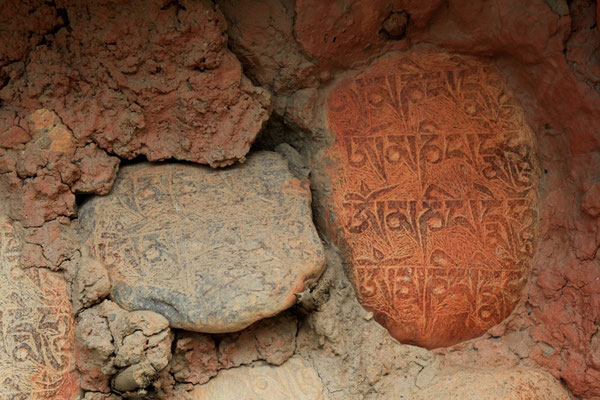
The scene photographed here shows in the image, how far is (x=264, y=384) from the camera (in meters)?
2.23

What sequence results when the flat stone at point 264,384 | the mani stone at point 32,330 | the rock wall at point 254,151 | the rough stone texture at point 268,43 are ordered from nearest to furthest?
the mani stone at point 32,330
the rock wall at point 254,151
the flat stone at point 264,384
the rough stone texture at point 268,43

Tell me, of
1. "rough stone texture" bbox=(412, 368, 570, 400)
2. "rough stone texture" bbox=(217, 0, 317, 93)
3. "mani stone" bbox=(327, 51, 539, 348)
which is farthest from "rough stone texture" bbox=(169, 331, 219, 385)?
"rough stone texture" bbox=(217, 0, 317, 93)

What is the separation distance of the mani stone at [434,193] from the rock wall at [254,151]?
0.14ft

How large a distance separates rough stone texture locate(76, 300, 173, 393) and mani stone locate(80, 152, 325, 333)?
0.05 m

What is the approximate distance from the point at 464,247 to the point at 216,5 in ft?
3.50

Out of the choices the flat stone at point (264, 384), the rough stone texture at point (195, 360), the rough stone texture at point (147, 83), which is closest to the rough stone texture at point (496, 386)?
the flat stone at point (264, 384)

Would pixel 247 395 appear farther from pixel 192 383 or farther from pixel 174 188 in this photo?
pixel 174 188

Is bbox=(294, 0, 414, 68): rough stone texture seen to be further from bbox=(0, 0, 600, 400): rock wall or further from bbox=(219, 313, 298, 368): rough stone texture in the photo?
bbox=(219, 313, 298, 368): rough stone texture

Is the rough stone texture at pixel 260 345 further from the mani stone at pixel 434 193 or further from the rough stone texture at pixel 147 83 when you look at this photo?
the rough stone texture at pixel 147 83

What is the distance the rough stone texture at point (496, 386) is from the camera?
2.24m

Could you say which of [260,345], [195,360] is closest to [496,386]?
[260,345]

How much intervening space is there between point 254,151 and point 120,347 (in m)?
0.79

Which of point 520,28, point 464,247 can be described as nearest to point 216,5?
point 520,28

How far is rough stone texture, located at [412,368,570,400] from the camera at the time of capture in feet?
7.35
